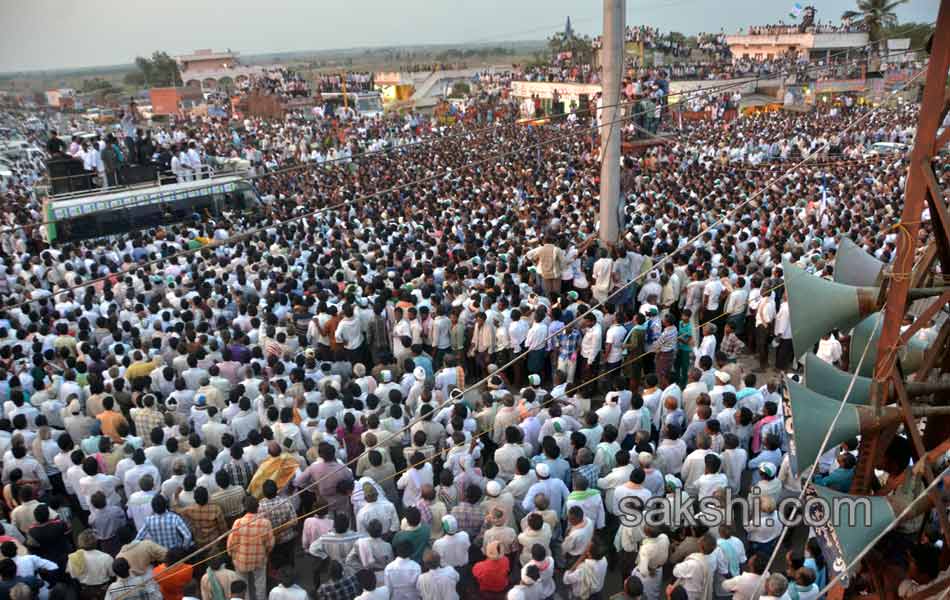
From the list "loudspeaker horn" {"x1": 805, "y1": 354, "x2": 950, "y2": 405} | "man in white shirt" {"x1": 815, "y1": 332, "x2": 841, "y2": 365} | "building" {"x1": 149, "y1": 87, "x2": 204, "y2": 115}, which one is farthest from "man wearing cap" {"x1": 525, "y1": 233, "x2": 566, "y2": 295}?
"building" {"x1": 149, "y1": 87, "x2": 204, "y2": 115}

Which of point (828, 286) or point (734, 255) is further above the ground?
point (828, 286)

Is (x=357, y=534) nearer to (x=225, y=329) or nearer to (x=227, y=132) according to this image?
(x=225, y=329)

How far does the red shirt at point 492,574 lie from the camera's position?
5.05m

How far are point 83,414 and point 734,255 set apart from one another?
8568 mm

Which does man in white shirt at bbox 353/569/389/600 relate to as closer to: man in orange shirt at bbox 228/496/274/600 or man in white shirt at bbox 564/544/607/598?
man in orange shirt at bbox 228/496/274/600

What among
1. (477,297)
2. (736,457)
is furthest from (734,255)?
(736,457)

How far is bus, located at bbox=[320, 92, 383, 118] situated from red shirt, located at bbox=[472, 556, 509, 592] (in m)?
33.2

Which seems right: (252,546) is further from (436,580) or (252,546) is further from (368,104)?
(368,104)

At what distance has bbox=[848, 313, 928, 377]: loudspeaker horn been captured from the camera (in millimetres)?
3965

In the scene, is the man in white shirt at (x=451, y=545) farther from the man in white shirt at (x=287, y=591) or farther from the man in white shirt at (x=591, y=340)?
the man in white shirt at (x=591, y=340)

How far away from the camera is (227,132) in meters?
31.9

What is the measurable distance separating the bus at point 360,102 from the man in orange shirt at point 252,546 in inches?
1284

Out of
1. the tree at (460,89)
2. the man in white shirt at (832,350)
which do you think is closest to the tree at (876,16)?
the tree at (460,89)

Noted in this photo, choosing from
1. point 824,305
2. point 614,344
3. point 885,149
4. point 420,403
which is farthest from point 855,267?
point 885,149
